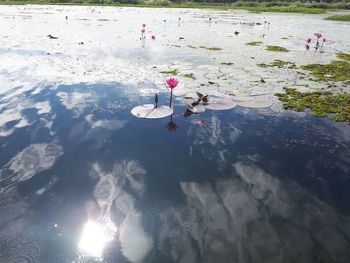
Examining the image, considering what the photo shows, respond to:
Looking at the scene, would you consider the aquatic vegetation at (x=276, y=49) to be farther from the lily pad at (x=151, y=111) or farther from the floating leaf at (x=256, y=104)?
the lily pad at (x=151, y=111)

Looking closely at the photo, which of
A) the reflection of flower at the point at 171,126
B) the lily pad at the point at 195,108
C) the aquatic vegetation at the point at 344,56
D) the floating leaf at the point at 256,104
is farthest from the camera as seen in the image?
the aquatic vegetation at the point at 344,56

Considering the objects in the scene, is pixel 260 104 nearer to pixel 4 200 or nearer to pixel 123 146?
pixel 123 146

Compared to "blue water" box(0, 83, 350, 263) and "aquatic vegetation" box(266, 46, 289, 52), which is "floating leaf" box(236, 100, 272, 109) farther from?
"aquatic vegetation" box(266, 46, 289, 52)

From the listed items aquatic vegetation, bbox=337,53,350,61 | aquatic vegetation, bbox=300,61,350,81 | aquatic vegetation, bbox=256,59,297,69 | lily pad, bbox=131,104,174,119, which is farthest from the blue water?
aquatic vegetation, bbox=337,53,350,61

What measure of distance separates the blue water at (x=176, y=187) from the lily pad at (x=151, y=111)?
13 centimetres

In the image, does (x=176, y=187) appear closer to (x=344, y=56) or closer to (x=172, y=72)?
(x=172, y=72)

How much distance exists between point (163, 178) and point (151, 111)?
229 centimetres

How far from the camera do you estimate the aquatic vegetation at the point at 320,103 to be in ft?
19.0

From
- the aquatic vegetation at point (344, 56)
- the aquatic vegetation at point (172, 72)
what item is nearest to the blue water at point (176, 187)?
the aquatic vegetation at point (172, 72)

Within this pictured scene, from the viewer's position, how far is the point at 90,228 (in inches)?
112

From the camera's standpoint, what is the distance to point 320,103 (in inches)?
247

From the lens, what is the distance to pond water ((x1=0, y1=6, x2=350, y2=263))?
8.87 ft

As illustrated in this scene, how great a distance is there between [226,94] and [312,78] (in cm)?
341

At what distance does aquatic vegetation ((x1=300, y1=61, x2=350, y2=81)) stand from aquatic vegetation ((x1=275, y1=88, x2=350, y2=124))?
1789 mm
